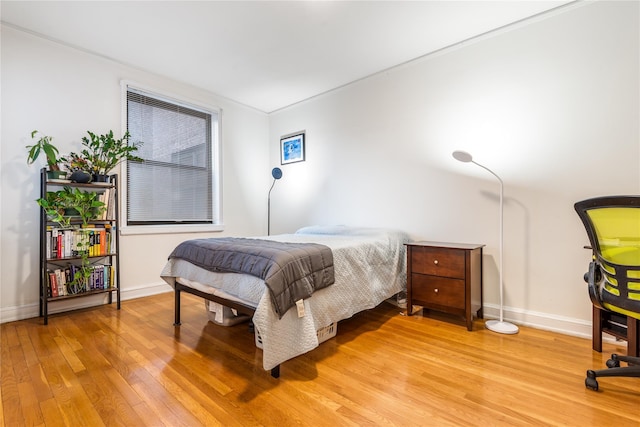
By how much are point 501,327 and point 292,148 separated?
320cm

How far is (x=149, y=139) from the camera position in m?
3.45

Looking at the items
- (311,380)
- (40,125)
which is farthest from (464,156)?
(40,125)

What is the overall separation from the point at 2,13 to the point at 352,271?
136 inches

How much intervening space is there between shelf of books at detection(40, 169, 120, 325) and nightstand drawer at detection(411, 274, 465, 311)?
280 centimetres

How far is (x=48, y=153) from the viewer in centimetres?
248

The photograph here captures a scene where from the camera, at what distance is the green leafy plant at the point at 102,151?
280 cm

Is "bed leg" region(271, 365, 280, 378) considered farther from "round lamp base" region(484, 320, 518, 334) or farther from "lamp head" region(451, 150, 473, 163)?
"lamp head" region(451, 150, 473, 163)

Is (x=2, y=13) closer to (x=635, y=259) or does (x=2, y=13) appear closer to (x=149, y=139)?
(x=149, y=139)

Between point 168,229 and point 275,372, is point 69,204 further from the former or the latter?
point 275,372

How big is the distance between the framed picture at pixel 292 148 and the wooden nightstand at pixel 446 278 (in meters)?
2.16

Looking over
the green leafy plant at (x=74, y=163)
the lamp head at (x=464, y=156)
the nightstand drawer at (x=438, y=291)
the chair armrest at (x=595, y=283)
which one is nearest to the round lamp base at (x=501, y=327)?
the nightstand drawer at (x=438, y=291)

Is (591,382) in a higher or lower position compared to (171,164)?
lower

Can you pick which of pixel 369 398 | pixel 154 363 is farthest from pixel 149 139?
pixel 369 398

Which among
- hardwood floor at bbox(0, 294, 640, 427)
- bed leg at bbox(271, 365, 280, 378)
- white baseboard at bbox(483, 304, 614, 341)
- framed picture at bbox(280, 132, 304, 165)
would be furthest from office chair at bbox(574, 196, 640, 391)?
framed picture at bbox(280, 132, 304, 165)
